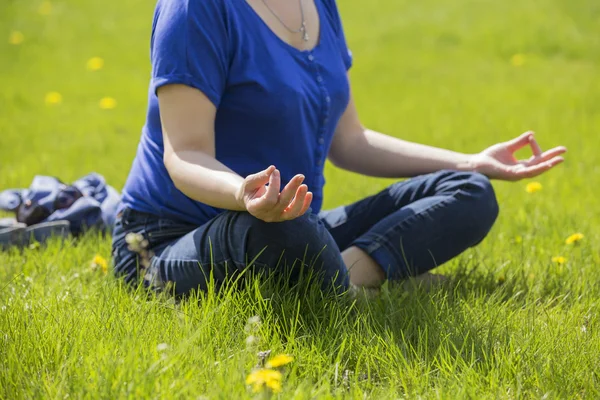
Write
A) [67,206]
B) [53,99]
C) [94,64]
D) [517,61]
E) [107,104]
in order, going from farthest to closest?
[517,61]
[94,64]
[53,99]
[107,104]
[67,206]

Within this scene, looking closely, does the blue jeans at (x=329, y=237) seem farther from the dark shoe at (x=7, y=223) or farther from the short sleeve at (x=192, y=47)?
the dark shoe at (x=7, y=223)

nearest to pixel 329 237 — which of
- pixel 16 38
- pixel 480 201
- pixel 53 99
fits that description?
pixel 480 201

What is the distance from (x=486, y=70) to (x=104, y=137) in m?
3.93

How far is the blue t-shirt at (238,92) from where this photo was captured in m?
2.28

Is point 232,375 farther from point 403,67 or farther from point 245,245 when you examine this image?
point 403,67

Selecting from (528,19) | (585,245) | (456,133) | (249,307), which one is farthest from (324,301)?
(528,19)

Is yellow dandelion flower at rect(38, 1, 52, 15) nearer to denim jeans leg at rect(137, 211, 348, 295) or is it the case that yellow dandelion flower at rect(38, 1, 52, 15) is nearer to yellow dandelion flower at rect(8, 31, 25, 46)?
yellow dandelion flower at rect(8, 31, 25, 46)

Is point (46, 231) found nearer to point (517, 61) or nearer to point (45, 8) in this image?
point (517, 61)

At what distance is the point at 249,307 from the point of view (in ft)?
7.01

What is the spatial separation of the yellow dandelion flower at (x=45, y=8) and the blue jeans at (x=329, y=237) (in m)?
8.09

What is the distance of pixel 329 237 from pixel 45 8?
8806 millimetres

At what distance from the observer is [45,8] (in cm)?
1012

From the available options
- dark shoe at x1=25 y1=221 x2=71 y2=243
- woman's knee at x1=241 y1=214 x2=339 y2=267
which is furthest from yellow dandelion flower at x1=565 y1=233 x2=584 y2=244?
dark shoe at x1=25 y1=221 x2=71 y2=243

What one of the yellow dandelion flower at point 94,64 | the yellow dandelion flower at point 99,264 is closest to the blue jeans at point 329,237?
the yellow dandelion flower at point 99,264
